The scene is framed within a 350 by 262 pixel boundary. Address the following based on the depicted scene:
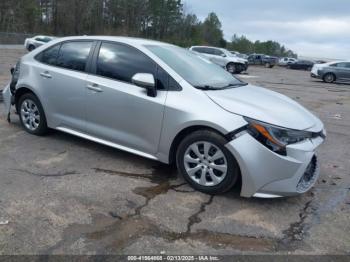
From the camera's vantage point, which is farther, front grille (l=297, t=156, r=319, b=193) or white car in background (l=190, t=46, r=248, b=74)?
white car in background (l=190, t=46, r=248, b=74)

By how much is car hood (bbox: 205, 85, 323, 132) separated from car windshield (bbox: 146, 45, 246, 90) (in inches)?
8.9

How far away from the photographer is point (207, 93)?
14.0 ft

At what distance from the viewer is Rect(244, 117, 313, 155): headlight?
12.4 feet

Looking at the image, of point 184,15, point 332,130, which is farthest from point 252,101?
point 184,15

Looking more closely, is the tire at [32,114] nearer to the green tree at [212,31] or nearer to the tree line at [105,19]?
the tree line at [105,19]

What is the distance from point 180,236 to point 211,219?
0.44 m

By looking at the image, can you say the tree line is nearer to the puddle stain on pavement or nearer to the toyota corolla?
the toyota corolla

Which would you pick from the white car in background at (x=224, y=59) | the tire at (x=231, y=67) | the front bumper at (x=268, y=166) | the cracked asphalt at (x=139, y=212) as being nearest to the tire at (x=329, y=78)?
the white car in background at (x=224, y=59)

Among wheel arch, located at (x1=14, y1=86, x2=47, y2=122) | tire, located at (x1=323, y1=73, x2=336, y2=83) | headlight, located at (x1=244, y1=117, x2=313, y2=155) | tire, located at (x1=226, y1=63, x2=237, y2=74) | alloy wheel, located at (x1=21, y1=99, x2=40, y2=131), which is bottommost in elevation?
tire, located at (x1=226, y1=63, x2=237, y2=74)

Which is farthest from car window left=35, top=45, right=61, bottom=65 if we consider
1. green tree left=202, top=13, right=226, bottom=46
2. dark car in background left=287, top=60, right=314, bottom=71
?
green tree left=202, top=13, right=226, bottom=46

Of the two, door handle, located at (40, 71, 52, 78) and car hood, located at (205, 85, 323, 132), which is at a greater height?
car hood, located at (205, 85, 323, 132)

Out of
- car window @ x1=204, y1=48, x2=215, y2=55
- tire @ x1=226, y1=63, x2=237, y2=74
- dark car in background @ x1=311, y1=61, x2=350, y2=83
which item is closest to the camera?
dark car in background @ x1=311, y1=61, x2=350, y2=83

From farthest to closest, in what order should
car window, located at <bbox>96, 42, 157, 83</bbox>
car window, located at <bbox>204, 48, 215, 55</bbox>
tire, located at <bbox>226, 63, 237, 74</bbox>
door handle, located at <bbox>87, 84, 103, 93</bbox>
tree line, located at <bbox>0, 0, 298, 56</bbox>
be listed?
1. tree line, located at <bbox>0, 0, 298, 56</bbox>
2. car window, located at <bbox>204, 48, 215, 55</bbox>
3. tire, located at <bbox>226, 63, 237, 74</bbox>
4. door handle, located at <bbox>87, 84, 103, 93</bbox>
5. car window, located at <bbox>96, 42, 157, 83</bbox>

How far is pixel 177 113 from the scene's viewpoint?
166 inches
